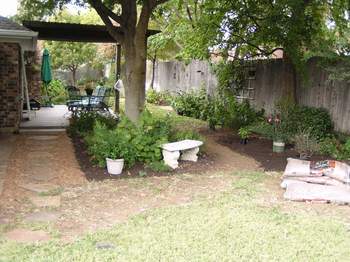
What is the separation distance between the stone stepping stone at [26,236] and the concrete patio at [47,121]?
6439mm

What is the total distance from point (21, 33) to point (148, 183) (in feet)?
12.5

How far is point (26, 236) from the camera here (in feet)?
13.3

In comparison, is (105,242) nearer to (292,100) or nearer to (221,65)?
(292,100)

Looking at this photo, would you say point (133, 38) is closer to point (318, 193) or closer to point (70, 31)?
point (70, 31)

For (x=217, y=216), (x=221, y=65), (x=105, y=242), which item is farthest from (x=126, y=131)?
(x=221, y=65)

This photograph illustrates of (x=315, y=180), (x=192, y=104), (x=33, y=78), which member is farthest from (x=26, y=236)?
(x=33, y=78)

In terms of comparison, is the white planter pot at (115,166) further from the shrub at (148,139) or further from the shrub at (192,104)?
the shrub at (192,104)

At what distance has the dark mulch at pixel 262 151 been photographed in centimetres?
727

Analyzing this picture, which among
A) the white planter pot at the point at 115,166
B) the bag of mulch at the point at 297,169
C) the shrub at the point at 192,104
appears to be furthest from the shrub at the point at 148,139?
the shrub at the point at 192,104

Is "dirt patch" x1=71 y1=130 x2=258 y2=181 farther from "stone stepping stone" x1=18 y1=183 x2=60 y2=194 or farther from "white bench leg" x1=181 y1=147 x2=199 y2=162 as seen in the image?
"stone stepping stone" x1=18 y1=183 x2=60 y2=194

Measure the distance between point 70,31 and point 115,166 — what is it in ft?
A: 19.4

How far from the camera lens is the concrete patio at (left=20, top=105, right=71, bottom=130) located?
10.5 metres

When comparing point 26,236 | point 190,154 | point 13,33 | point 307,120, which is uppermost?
point 13,33

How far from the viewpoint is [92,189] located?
5.66m
